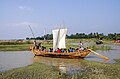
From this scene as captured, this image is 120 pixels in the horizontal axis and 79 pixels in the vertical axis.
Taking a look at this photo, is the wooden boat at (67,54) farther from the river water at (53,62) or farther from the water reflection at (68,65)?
the water reflection at (68,65)

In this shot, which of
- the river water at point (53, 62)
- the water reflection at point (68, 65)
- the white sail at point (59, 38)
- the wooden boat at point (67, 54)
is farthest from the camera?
the white sail at point (59, 38)

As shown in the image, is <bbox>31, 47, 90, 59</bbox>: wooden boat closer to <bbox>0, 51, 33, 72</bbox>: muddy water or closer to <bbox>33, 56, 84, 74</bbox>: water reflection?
<bbox>0, 51, 33, 72</bbox>: muddy water

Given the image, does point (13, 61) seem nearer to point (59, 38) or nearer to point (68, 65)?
point (68, 65)

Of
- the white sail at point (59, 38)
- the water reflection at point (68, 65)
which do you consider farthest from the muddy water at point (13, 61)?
the white sail at point (59, 38)

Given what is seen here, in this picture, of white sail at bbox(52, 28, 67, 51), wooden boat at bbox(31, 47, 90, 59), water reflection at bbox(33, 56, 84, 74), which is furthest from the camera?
white sail at bbox(52, 28, 67, 51)

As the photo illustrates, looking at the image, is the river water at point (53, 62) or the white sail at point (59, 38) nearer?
the river water at point (53, 62)

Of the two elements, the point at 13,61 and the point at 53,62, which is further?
the point at 13,61

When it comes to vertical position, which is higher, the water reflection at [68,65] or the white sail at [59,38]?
the white sail at [59,38]

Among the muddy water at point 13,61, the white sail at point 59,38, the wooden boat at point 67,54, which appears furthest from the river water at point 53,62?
the white sail at point 59,38

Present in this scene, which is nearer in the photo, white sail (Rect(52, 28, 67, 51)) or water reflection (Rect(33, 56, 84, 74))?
water reflection (Rect(33, 56, 84, 74))

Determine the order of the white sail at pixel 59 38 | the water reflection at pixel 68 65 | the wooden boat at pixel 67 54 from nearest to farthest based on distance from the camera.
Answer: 1. the water reflection at pixel 68 65
2. the wooden boat at pixel 67 54
3. the white sail at pixel 59 38

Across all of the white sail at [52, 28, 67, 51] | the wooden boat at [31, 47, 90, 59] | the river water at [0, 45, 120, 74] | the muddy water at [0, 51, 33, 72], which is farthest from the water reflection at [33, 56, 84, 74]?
the white sail at [52, 28, 67, 51]

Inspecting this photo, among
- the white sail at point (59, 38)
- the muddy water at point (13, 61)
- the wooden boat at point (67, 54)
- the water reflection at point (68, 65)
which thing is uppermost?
the white sail at point (59, 38)

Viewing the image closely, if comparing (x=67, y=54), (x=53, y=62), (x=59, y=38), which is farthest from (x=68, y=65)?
(x=59, y=38)
